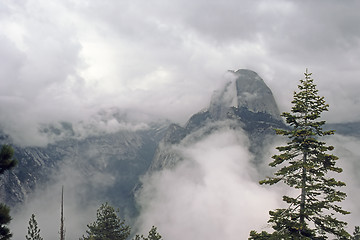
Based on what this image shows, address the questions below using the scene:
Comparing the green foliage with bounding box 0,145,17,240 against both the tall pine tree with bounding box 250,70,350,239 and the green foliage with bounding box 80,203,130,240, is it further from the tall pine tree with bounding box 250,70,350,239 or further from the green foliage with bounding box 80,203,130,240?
the green foliage with bounding box 80,203,130,240

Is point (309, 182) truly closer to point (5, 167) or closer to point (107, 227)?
point (5, 167)

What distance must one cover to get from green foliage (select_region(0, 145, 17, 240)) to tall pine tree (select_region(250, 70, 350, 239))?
15806 mm

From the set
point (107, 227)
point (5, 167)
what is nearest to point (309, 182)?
point (5, 167)

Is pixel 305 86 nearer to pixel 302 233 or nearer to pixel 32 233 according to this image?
pixel 302 233

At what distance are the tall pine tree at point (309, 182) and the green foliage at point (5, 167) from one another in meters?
15.8

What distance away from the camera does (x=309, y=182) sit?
20531mm

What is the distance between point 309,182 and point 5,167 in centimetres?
1949

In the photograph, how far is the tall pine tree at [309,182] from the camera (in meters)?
19.5

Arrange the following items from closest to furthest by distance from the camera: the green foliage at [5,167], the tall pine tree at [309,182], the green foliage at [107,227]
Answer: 1. the green foliage at [5,167]
2. the tall pine tree at [309,182]
3. the green foliage at [107,227]

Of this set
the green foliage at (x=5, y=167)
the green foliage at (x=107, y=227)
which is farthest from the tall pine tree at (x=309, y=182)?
the green foliage at (x=107, y=227)

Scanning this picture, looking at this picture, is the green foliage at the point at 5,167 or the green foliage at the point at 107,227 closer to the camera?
the green foliage at the point at 5,167

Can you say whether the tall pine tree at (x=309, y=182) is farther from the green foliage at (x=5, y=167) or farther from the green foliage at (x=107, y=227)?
the green foliage at (x=107, y=227)

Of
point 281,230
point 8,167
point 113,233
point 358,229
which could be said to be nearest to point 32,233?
point 113,233

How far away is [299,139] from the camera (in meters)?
21.0
